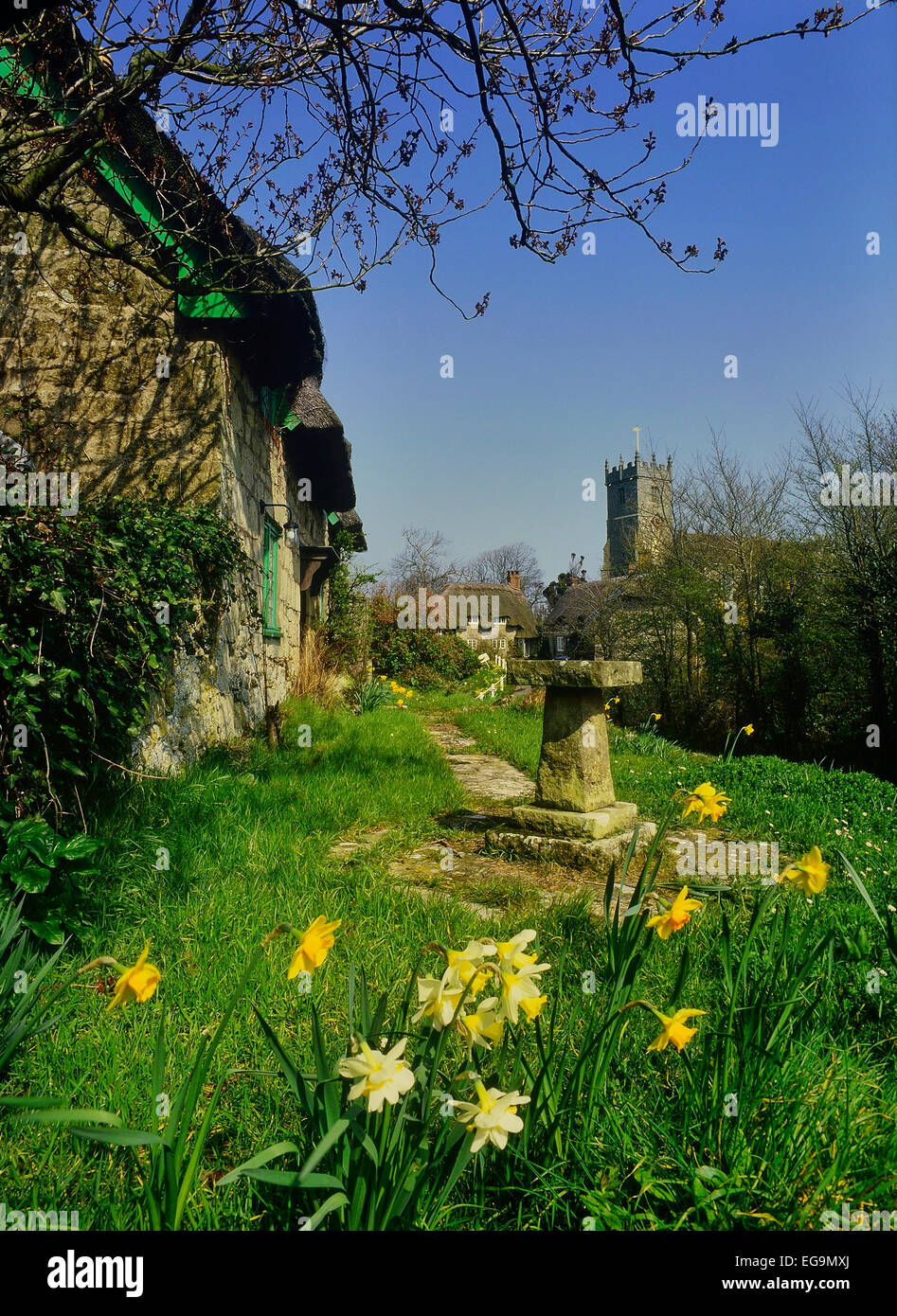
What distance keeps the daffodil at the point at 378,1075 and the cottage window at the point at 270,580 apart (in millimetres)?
6559

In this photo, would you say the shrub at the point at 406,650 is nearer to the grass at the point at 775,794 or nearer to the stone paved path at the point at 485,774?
the stone paved path at the point at 485,774

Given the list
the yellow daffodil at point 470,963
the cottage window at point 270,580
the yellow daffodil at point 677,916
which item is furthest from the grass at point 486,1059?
the cottage window at point 270,580

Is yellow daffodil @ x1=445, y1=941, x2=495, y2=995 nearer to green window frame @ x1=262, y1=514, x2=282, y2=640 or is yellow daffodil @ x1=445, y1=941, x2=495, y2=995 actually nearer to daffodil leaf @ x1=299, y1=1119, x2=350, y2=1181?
daffodil leaf @ x1=299, y1=1119, x2=350, y2=1181

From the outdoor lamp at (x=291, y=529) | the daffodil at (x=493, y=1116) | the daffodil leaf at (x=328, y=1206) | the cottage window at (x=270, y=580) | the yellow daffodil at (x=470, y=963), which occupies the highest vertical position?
the outdoor lamp at (x=291, y=529)

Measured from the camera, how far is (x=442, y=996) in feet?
3.55

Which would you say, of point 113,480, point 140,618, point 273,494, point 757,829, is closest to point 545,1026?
point 140,618

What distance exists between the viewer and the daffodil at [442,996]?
1.07m

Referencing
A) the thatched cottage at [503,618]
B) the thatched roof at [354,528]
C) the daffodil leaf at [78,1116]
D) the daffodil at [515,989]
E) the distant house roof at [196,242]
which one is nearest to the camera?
the daffodil leaf at [78,1116]

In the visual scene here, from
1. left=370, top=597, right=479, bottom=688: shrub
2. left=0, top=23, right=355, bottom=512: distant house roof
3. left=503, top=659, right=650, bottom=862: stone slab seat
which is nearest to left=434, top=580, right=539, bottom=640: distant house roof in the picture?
left=370, top=597, right=479, bottom=688: shrub

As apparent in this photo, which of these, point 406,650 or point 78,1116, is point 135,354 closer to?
point 78,1116

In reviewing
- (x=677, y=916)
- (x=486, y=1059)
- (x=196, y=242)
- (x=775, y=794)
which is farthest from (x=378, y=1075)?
(x=775, y=794)

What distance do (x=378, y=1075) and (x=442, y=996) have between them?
0.14 metres

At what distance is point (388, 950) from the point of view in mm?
2469

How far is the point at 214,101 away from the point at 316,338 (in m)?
3.18
